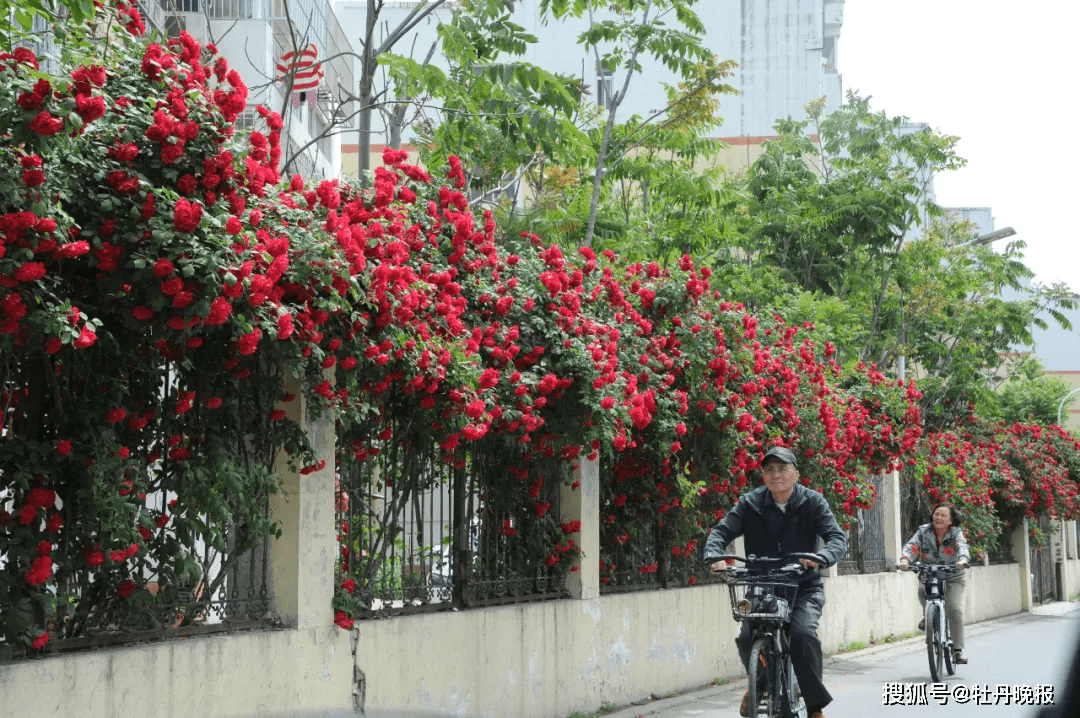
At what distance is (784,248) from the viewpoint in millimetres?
23453

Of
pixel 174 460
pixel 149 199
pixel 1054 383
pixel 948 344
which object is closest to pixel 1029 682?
pixel 174 460

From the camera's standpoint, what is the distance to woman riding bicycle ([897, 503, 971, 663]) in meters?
13.7

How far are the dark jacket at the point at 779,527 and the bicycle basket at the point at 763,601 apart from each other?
0.23 m

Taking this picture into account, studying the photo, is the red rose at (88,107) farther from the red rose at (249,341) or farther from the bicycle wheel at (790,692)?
the bicycle wheel at (790,692)

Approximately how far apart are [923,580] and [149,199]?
34.9 ft

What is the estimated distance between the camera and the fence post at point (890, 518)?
2089 cm

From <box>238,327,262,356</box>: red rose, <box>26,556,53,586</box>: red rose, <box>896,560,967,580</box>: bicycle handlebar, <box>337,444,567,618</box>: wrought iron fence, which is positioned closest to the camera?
<box>26,556,53,586</box>: red rose

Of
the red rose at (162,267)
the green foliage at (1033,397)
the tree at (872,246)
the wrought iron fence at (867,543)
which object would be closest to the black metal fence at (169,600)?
the red rose at (162,267)

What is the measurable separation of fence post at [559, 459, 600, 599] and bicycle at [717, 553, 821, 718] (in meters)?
3.24

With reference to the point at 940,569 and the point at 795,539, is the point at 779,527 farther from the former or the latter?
the point at 940,569

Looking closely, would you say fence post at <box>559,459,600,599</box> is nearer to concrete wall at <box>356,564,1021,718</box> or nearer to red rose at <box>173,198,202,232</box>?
concrete wall at <box>356,564,1021,718</box>

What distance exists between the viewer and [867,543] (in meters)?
20.0

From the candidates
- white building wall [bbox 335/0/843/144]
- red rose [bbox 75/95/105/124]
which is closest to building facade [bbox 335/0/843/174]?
white building wall [bbox 335/0/843/144]

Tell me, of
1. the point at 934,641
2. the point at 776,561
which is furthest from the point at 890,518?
the point at 776,561
